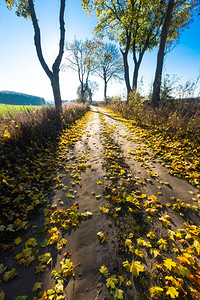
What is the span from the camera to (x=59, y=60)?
7.85m

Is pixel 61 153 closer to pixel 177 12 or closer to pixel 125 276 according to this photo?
pixel 125 276

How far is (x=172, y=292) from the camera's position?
1.18 meters

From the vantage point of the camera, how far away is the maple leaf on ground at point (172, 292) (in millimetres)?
1151

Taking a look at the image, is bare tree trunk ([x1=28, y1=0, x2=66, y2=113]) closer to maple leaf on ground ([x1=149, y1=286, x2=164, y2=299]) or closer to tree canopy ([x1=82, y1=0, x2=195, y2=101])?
tree canopy ([x1=82, y1=0, x2=195, y2=101])

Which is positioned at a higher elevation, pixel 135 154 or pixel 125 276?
pixel 135 154

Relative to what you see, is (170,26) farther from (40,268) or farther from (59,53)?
(40,268)

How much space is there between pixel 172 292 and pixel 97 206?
4.36 ft

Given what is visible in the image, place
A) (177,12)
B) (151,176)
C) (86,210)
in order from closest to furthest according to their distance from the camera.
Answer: (86,210), (151,176), (177,12)

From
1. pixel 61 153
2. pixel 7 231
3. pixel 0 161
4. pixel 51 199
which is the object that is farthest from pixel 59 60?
pixel 7 231

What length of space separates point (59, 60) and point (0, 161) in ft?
25.4

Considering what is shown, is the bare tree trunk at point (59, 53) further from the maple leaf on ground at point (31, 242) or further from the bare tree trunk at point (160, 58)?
the maple leaf on ground at point (31, 242)

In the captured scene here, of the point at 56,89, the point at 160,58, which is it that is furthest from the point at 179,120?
the point at 56,89

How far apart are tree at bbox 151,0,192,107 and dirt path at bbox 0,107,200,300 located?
16.9 ft

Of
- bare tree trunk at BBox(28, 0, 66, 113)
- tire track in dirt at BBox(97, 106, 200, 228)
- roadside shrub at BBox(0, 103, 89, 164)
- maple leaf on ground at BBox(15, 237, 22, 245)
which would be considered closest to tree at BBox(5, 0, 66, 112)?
bare tree trunk at BBox(28, 0, 66, 113)
